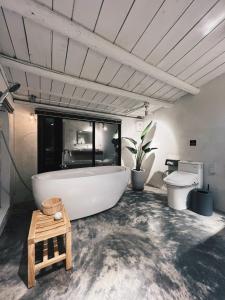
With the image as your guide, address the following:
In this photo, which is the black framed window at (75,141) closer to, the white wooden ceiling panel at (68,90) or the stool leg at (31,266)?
the white wooden ceiling panel at (68,90)

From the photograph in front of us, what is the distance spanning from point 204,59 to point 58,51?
2006 mm

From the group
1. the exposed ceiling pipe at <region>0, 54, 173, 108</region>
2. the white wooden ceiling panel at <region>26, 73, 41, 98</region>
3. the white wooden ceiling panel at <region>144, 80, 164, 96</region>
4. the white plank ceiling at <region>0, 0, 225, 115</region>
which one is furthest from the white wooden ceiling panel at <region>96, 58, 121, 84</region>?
the white wooden ceiling panel at <region>26, 73, 41, 98</region>

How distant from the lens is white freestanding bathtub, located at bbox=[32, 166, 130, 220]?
2.03m

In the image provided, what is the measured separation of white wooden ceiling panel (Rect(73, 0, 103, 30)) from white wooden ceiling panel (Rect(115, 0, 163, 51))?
1.02 feet

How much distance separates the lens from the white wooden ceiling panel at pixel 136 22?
132 centimetres

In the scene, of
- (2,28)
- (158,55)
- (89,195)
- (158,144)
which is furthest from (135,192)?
(2,28)

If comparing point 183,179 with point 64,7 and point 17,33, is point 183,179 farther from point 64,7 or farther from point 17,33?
point 17,33

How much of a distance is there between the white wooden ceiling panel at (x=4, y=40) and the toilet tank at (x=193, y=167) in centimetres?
334

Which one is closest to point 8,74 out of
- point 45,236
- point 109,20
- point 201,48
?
point 109,20

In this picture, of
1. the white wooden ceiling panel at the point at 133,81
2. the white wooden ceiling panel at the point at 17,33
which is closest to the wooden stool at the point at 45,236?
the white wooden ceiling panel at the point at 17,33

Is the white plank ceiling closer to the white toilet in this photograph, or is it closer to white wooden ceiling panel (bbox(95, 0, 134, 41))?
white wooden ceiling panel (bbox(95, 0, 134, 41))

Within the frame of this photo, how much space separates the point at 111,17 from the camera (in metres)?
1.40

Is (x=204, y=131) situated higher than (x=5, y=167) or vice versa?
(x=204, y=131)

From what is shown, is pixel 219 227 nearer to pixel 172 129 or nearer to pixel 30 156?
pixel 172 129
